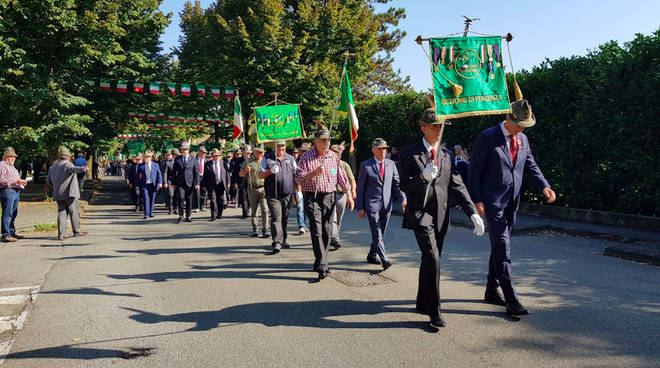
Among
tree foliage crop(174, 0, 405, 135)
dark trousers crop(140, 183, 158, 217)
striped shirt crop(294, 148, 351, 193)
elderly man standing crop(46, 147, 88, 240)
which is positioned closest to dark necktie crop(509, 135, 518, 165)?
striped shirt crop(294, 148, 351, 193)

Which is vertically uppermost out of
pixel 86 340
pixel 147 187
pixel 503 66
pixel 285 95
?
pixel 285 95

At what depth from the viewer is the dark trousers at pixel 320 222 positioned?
21.5ft

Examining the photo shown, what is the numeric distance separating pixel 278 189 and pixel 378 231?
2.41 m

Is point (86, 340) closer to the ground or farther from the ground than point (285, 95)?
closer to the ground

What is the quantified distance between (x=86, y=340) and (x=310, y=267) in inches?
136

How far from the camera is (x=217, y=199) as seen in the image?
14.1 meters

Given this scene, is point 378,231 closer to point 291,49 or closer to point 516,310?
point 516,310

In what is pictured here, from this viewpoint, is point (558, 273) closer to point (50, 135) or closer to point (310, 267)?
point (310, 267)

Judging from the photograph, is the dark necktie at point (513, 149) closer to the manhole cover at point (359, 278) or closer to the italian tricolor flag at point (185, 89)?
the manhole cover at point (359, 278)

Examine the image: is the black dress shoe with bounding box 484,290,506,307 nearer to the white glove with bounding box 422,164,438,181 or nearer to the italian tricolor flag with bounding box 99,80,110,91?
the white glove with bounding box 422,164,438,181

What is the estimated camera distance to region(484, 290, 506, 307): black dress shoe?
17.0 ft

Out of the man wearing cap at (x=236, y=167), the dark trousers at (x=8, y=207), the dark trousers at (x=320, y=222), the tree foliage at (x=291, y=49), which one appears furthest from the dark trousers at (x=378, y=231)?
the tree foliage at (x=291, y=49)

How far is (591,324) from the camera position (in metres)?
4.49

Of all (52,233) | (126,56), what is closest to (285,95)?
(126,56)
